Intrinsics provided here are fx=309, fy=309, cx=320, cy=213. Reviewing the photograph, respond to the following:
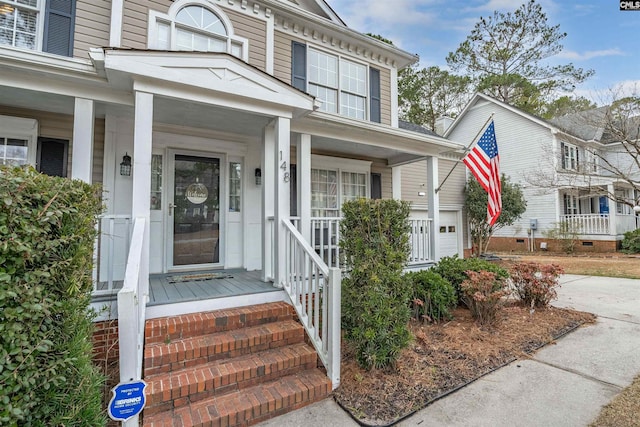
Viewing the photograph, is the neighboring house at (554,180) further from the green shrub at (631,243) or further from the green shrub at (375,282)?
the green shrub at (375,282)

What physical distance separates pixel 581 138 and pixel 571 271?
10286 millimetres

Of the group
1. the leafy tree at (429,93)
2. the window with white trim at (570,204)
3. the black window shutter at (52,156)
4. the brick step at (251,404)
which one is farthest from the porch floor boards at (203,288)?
the leafy tree at (429,93)

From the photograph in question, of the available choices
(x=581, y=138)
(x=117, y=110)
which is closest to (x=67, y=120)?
(x=117, y=110)

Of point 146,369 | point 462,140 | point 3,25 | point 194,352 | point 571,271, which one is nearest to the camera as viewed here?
point 146,369

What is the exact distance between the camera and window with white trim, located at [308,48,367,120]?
6359 mm

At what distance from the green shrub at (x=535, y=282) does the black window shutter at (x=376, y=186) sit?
3.27 m

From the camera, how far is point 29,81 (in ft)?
11.4

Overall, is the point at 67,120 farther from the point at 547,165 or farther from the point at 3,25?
the point at 547,165

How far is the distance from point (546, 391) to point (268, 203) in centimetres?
367

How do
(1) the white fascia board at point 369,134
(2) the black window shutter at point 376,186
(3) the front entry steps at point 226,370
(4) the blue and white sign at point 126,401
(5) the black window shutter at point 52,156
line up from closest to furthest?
(4) the blue and white sign at point 126,401 → (3) the front entry steps at point 226,370 → (5) the black window shutter at point 52,156 → (1) the white fascia board at point 369,134 → (2) the black window shutter at point 376,186

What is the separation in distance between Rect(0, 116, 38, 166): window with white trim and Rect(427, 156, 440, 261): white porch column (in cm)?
659

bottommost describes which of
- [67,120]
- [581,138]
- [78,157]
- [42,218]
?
[42,218]

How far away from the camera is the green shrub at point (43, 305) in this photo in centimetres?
156

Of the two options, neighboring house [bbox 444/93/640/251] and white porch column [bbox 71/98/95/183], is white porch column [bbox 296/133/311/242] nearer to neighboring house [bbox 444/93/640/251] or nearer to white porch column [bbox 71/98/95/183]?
white porch column [bbox 71/98/95/183]
